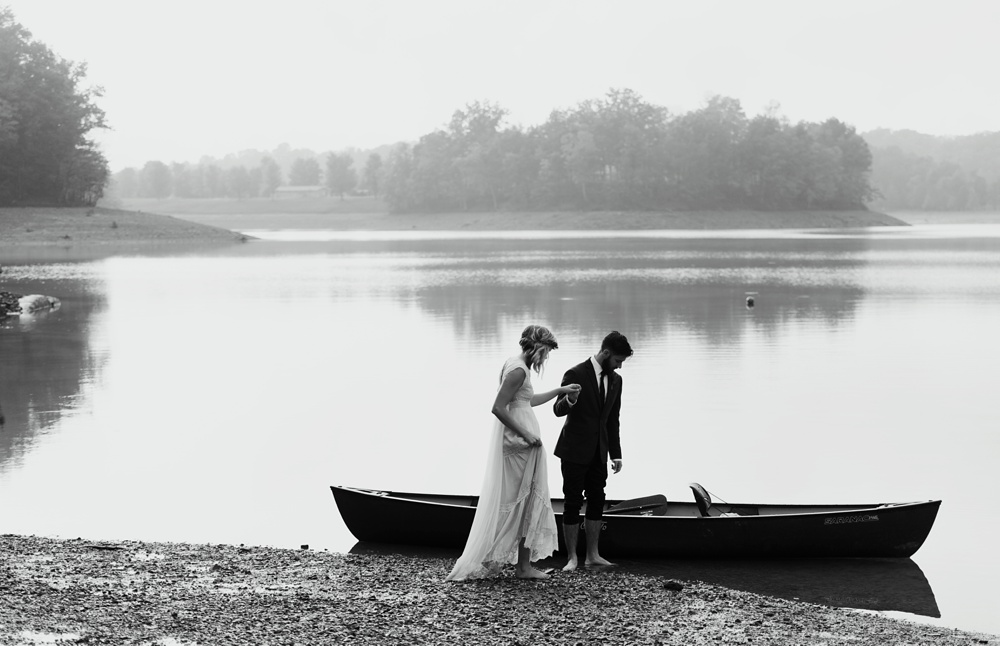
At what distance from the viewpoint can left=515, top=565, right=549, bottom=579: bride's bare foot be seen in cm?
894

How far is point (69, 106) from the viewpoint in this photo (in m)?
104

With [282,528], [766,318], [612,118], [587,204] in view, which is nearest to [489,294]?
[766,318]

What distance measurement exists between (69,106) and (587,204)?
6154 centimetres

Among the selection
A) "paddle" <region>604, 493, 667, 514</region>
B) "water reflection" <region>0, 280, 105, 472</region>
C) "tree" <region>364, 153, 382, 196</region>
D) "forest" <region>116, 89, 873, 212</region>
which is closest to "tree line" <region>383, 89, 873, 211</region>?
"forest" <region>116, 89, 873, 212</region>

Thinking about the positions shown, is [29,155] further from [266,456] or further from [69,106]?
[266,456]

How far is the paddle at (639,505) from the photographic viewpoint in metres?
10.3

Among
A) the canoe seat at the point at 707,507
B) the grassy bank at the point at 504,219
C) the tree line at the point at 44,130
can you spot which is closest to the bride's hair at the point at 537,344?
the canoe seat at the point at 707,507

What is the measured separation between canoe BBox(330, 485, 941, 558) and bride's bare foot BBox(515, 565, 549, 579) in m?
0.63

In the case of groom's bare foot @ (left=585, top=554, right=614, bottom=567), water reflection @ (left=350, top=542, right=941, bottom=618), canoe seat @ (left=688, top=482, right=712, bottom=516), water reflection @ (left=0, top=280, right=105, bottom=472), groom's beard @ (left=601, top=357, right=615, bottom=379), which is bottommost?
water reflection @ (left=0, top=280, right=105, bottom=472)

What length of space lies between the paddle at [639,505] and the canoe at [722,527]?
0.11 metres

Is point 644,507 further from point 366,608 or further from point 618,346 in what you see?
point 366,608

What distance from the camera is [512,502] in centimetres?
880

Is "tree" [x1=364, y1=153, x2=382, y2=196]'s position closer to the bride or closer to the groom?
the groom

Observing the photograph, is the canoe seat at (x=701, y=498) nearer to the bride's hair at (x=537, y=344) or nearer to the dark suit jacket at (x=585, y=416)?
the dark suit jacket at (x=585, y=416)
